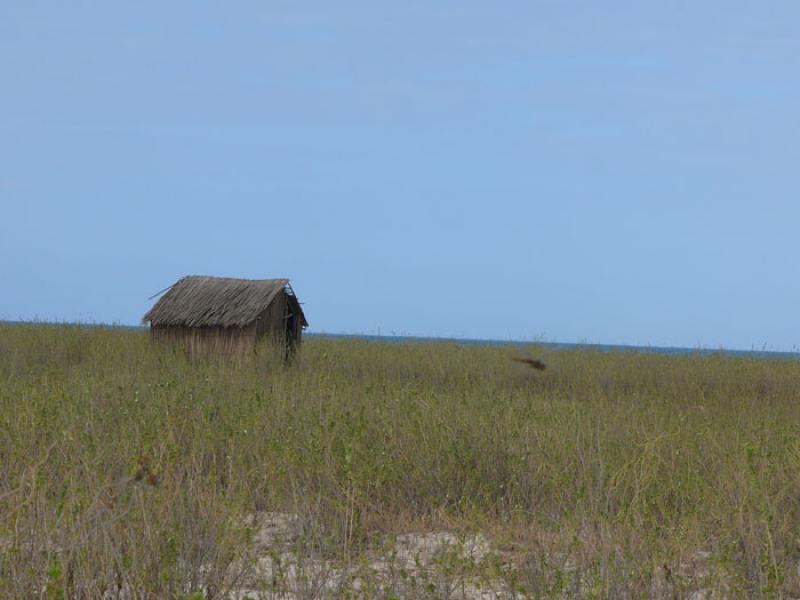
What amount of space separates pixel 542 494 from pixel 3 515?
3558mm

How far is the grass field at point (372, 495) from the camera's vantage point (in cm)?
439

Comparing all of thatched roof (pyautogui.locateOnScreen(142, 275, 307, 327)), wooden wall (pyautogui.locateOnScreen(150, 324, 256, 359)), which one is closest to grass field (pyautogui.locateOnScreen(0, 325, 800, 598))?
wooden wall (pyautogui.locateOnScreen(150, 324, 256, 359))

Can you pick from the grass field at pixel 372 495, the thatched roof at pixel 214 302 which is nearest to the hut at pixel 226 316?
the thatched roof at pixel 214 302

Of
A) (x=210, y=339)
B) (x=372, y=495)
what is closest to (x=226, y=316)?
(x=210, y=339)

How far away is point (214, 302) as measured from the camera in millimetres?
17109

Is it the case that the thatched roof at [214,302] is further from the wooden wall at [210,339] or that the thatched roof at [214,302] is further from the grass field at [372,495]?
the grass field at [372,495]

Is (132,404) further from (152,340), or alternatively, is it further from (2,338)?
(2,338)

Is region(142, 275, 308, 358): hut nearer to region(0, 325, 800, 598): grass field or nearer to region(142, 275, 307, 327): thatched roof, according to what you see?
region(142, 275, 307, 327): thatched roof

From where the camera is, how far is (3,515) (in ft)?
16.6

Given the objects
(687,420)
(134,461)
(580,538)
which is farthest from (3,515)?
(687,420)

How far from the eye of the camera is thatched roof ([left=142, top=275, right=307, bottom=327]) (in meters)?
16.6

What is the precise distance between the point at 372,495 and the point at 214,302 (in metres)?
10.9

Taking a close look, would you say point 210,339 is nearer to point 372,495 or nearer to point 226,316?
point 226,316

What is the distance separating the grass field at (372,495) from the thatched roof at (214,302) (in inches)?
197
